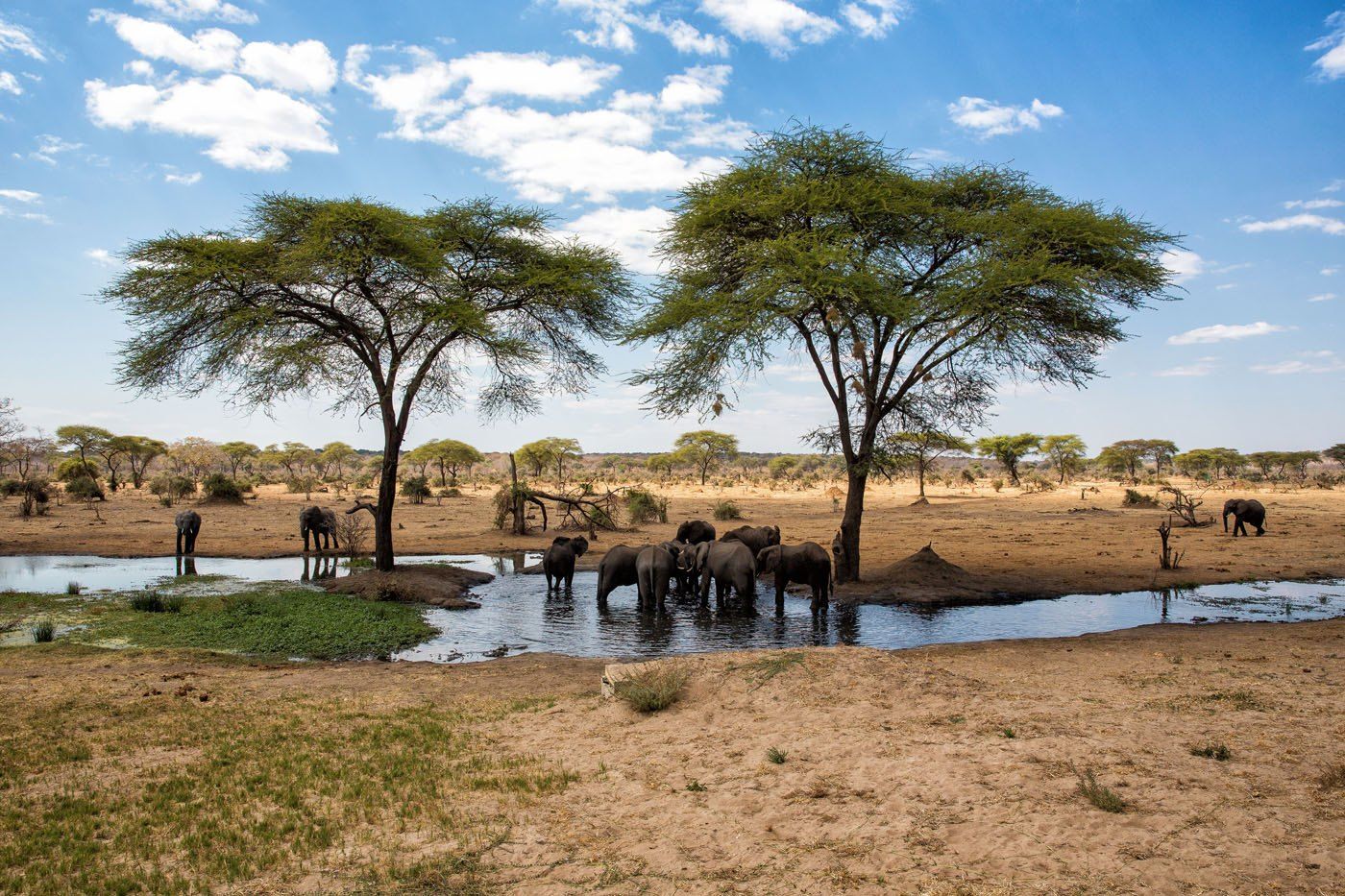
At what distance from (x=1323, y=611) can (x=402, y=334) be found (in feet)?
68.9

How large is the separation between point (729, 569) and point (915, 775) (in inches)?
408

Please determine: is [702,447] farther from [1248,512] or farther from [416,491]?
[1248,512]

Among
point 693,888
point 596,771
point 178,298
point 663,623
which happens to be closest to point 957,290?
point 663,623

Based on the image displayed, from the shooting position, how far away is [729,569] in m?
16.2

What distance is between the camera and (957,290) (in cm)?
1639

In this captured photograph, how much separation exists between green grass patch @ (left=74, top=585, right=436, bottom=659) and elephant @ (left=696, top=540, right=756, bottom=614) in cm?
572

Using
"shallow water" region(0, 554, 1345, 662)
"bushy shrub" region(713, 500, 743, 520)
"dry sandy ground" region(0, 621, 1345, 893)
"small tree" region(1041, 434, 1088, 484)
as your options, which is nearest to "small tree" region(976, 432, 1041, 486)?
"small tree" region(1041, 434, 1088, 484)

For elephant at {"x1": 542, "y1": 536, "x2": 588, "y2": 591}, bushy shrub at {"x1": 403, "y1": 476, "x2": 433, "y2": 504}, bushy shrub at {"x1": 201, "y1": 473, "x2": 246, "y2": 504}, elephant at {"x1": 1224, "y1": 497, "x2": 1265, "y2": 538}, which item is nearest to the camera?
elephant at {"x1": 542, "y1": 536, "x2": 588, "y2": 591}

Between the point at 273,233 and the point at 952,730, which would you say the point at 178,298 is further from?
the point at 952,730

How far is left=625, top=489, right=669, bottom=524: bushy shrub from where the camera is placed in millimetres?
34312

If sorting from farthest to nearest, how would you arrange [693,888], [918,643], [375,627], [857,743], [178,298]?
[178,298], [375,627], [918,643], [857,743], [693,888]

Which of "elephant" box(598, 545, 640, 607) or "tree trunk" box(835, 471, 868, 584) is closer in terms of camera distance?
"elephant" box(598, 545, 640, 607)

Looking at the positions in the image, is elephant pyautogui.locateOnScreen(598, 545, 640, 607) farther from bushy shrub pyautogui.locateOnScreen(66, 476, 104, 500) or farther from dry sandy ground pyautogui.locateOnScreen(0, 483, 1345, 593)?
bushy shrub pyautogui.locateOnScreen(66, 476, 104, 500)

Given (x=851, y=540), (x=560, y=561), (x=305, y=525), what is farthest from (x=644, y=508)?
(x=851, y=540)
